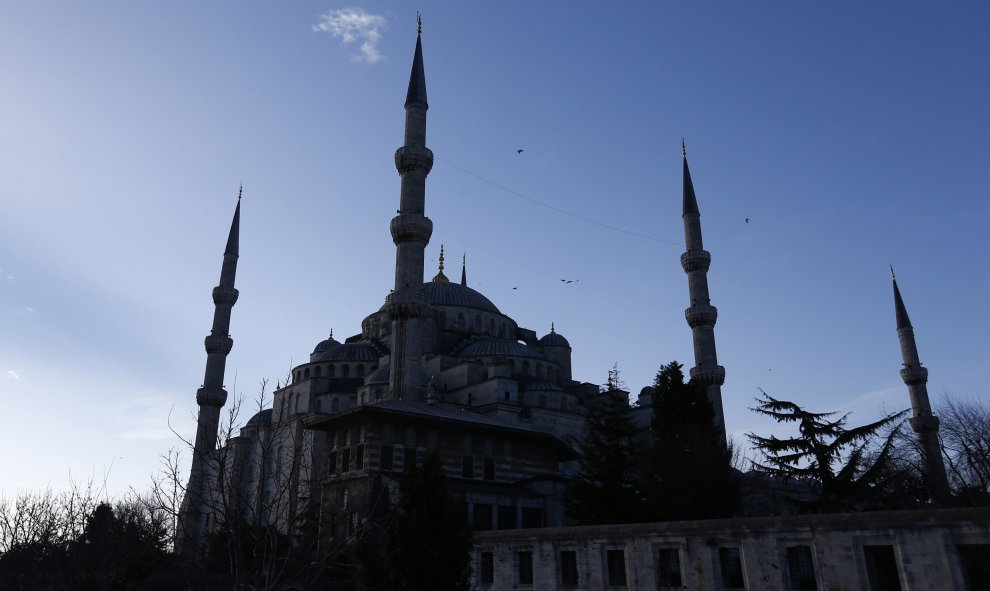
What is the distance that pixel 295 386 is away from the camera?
130ft

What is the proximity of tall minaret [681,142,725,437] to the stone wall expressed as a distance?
17.6m

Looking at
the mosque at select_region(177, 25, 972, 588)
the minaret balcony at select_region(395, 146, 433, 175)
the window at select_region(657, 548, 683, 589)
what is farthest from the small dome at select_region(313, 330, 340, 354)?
the window at select_region(657, 548, 683, 589)

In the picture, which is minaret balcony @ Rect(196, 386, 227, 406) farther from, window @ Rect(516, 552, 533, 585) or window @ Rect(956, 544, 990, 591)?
window @ Rect(956, 544, 990, 591)

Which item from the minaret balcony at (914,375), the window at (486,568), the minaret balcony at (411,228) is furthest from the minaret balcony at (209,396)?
the minaret balcony at (914,375)

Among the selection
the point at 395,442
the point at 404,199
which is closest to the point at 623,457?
the point at 395,442

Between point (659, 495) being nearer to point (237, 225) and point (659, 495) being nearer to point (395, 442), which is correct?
point (395, 442)

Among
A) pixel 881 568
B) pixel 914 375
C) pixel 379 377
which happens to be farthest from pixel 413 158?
pixel 914 375

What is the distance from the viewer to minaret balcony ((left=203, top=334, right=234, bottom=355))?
3859 cm

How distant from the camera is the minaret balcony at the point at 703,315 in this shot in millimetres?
33781

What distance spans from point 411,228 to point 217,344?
1454 cm

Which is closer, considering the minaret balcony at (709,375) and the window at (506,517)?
the window at (506,517)

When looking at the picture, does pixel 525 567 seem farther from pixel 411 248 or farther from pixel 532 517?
pixel 411 248

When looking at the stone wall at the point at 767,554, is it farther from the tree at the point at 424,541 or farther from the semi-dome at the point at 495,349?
the semi-dome at the point at 495,349

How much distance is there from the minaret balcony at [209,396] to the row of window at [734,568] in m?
23.8
